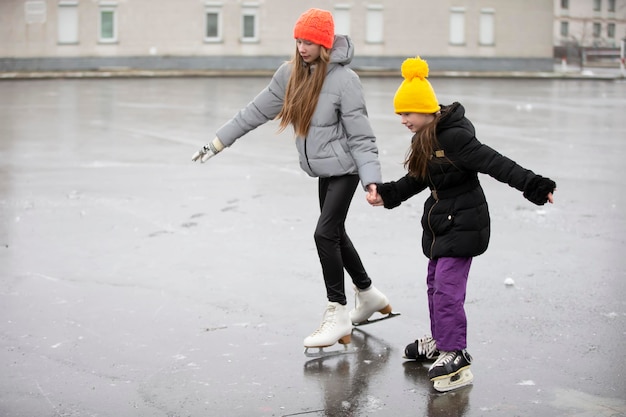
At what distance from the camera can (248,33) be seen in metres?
49.6

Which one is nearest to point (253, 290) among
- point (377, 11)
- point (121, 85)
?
point (121, 85)

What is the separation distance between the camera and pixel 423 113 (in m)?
5.34

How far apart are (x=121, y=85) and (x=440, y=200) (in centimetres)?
3001

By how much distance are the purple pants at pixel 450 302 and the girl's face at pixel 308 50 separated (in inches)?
52.6

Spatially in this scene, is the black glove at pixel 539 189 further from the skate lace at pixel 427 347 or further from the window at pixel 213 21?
the window at pixel 213 21

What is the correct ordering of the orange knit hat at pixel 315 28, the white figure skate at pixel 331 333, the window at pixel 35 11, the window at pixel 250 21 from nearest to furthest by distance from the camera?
the orange knit hat at pixel 315 28, the white figure skate at pixel 331 333, the window at pixel 35 11, the window at pixel 250 21

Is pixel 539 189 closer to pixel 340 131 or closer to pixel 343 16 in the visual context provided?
pixel 340 131

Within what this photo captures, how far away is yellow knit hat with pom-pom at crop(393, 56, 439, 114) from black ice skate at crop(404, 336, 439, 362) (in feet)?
3.99

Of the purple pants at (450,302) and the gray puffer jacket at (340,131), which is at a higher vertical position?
the gray puffer jacket at (340,131)

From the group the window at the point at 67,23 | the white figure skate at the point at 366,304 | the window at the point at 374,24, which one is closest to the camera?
the white figure skate at the point at 366,304

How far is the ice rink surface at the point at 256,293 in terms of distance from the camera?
5043mm

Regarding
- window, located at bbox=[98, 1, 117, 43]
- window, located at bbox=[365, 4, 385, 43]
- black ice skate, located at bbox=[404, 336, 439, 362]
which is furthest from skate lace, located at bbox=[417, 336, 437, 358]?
window, located at bbox=[365, 4, 385, 43]

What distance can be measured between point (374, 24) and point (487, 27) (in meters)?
6.12

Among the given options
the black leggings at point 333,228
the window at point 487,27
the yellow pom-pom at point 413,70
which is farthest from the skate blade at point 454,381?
the window at point 487,27
